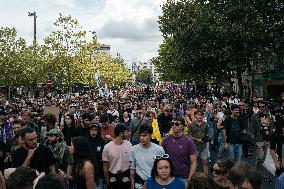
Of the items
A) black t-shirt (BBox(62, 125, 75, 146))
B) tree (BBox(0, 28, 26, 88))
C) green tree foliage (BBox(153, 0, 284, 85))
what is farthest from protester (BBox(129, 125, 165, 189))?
tree (BBox(0, 28, 26, 88))

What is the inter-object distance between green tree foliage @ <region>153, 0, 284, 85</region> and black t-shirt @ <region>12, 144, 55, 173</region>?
83.7ft

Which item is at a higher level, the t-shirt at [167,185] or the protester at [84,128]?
the protester at [84,128]

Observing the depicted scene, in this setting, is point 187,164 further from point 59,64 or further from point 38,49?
point 38,49

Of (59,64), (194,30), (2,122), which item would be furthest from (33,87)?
(2,122)

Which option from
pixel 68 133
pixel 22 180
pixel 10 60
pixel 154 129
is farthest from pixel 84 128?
pixel 10 60

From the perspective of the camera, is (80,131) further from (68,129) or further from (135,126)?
(135,126)

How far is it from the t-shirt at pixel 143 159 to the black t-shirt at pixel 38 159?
1160 millimetres

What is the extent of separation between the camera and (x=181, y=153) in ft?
23.8

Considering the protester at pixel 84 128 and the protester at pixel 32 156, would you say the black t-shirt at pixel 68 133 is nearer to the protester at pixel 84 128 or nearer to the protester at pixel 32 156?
the protester at pixel 84 128

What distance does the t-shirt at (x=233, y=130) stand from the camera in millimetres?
11406

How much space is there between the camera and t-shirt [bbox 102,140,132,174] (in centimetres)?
706

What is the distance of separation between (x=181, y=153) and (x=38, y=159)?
2.25 meters

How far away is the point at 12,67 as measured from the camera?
45.0 m

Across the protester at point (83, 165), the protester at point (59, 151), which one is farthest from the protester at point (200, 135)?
the protester at point (83, 165)
